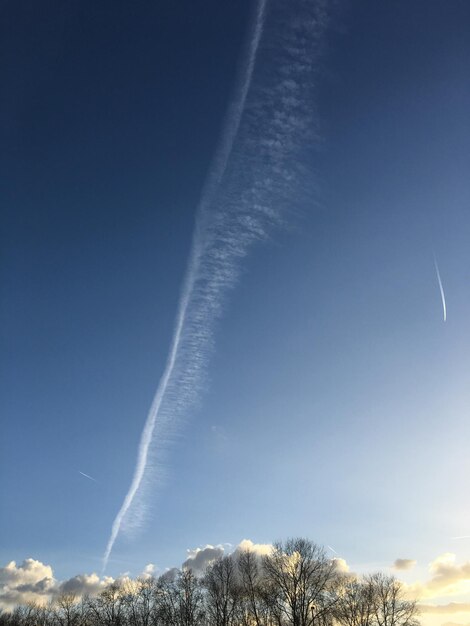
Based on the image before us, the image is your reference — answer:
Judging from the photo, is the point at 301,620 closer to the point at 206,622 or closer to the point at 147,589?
the point at 206,622

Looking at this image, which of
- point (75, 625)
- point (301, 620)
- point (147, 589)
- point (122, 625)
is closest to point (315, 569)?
point (301, 620)

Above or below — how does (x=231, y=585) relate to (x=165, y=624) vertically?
above

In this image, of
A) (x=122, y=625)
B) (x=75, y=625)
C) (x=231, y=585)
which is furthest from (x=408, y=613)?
(x=75, y=625)

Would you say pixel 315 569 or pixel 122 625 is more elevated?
pixel 315 569

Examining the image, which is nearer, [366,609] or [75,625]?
[366,609]

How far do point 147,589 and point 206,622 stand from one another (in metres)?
20.2

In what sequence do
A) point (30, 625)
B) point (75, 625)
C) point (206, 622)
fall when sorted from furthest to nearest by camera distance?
point (30, 625) < point (75, 625) < point (206, 622)

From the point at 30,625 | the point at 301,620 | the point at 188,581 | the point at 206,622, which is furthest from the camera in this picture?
the point at 30,625

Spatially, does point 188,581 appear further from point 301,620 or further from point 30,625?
point 30,625

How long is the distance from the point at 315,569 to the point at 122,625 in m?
50.5

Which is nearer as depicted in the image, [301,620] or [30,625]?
[301,620]

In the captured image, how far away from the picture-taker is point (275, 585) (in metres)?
66.8

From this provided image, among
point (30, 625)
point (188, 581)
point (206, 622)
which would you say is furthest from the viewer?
point (30, 625)

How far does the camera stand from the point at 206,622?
245ft
